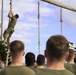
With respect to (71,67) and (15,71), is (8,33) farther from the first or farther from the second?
(15,71)

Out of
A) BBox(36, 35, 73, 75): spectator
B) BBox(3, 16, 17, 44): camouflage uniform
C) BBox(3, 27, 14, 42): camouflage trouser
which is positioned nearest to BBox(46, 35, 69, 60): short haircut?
BBox(36, 35, 73, 75): spectator

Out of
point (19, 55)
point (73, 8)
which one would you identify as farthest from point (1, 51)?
point (19, 55)

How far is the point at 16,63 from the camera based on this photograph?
5367mm

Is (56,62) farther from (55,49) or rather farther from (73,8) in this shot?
(73,8)

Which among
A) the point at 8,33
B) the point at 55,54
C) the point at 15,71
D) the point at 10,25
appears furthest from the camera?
the point at 8,33

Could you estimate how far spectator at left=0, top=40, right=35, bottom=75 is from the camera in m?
5.34

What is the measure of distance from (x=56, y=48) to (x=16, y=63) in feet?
4.73

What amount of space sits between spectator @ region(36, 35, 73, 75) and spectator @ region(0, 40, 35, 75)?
1.34 metres

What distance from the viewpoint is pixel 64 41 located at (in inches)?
161

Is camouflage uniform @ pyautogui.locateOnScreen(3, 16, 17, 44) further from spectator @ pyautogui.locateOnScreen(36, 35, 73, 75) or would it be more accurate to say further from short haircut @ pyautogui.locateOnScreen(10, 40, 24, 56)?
spectator @ pyautogui.locateOnScreen(36, 35, 73, 75)

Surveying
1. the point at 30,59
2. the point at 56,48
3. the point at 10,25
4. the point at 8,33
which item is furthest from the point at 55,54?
the point at 8,33

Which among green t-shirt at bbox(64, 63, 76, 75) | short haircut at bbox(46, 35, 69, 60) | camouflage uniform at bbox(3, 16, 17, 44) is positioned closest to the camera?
short haircut at bbox(46, 35, 69, 60)

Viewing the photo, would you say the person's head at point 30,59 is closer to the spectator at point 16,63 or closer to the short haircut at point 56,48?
the spectator at point 16,63

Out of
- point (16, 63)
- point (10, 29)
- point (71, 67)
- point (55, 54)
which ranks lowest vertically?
point (71, 67)
